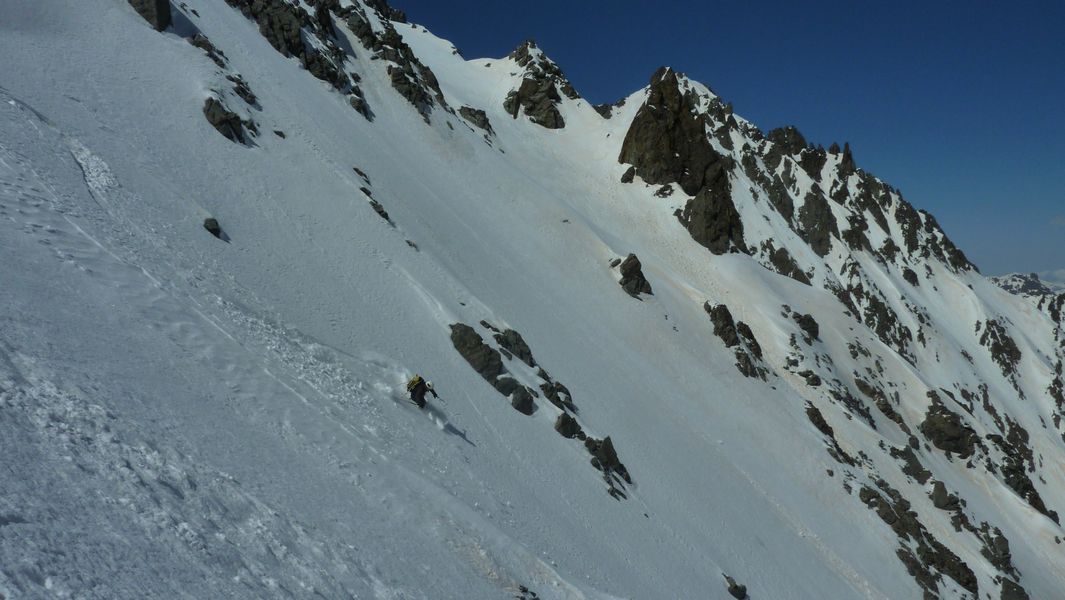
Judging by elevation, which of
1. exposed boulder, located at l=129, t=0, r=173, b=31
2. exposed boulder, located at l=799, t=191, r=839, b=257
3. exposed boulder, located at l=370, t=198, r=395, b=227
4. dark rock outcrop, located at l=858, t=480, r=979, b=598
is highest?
exposed boulder, located at l=799, t=191, r=839, b=257

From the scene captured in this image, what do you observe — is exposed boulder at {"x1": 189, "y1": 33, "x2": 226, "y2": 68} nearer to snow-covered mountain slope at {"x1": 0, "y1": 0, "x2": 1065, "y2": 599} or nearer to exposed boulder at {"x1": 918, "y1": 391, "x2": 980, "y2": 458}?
snow-covered mountain slope at {"x1": 0, "y1": 0, "x2": 1065, "y2": 599}

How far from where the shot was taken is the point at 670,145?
2559 inches

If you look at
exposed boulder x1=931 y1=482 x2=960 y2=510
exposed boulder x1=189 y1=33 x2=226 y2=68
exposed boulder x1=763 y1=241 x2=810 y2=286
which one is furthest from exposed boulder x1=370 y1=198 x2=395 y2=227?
exposed boulder x1=763 y1=241 x2=810 y2=286

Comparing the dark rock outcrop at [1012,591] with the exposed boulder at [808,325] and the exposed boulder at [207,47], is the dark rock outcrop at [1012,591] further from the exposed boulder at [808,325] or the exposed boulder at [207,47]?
the exposed boulder at [207,47]

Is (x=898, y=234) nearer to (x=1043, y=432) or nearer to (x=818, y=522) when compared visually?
(x=1043, y=432)

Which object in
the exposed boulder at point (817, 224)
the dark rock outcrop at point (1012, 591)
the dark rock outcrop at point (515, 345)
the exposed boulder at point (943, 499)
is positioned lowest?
the dark rock outcrop at point (515, 345)

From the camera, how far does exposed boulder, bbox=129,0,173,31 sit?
31.2 m

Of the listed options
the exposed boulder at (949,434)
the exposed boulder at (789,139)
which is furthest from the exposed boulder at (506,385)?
the exposed boulder at (789,139)

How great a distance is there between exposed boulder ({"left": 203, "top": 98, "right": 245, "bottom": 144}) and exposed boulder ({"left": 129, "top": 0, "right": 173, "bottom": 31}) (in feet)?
27.2

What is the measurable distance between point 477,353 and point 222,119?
657 inches

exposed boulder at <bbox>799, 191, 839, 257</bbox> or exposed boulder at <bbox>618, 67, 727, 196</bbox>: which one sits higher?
exposed boulder at <bbox>799, 191, 839, 257</bbox>

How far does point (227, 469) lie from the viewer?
10.5m

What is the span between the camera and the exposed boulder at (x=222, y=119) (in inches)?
1072

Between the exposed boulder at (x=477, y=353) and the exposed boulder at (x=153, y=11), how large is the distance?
24.5 meters
